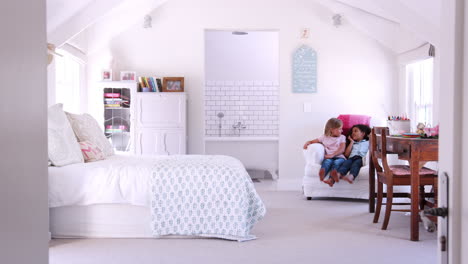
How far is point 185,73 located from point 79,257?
3.72 m

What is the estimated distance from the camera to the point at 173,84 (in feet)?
20.7

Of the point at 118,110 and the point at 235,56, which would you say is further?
the point at 235,56

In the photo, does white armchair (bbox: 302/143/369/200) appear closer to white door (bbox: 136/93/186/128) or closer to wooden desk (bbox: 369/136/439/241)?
wooden desk (bbox: 369/136/439/241)

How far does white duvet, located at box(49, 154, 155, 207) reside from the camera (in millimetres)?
3598

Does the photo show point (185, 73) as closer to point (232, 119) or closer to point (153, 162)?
point (232, 119)

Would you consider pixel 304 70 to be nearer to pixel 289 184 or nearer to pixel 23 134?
pixel 289 184

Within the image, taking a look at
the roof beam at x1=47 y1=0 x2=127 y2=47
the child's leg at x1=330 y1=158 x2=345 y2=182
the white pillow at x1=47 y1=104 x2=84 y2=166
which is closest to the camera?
the white pillow at x1=47 y1=104 x2=84 y2=166

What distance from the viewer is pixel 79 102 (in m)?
6.10

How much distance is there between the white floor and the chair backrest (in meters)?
0.58

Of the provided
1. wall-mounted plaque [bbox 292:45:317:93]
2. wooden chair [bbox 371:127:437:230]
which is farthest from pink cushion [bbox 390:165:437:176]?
wall-mounted plaque [bbox 292:45:317:93]

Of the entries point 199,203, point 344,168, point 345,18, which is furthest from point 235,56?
point 199,203

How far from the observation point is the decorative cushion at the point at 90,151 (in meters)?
4.14

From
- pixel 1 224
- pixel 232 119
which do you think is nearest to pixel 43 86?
pixel 1 224

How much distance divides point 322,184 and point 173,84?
8.12 feet
